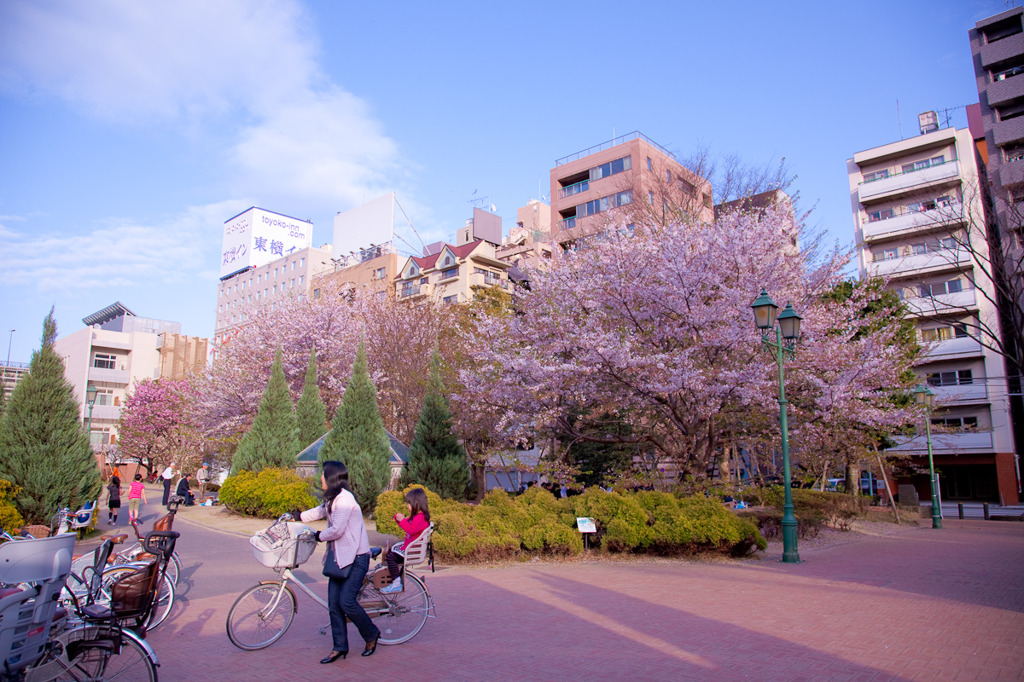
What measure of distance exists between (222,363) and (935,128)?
48952mm

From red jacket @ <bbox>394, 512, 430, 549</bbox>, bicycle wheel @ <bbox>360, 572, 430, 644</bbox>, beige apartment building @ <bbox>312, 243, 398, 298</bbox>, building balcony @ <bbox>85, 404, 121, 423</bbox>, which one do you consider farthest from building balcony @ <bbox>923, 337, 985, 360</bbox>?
building balcony @ <bbox>85, 404, 121, 423</bbox>

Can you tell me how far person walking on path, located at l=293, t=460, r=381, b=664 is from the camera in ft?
18.8

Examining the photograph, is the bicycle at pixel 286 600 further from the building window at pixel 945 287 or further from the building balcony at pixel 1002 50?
the building balcony at pixel 1002 50

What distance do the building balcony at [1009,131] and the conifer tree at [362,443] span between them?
40156mm

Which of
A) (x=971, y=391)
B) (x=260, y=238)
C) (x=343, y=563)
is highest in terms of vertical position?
(x=260, y=238)

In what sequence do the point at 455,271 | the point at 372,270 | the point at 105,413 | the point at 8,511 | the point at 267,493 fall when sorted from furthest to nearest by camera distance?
the point at 105,413
the point at 372,270
the point at 455,271
the point at 267,493
the point at 8,511

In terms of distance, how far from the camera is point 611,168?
46188 millimetres

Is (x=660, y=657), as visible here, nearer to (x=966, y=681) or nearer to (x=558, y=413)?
(x=966, y=681)

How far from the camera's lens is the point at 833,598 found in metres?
8.40

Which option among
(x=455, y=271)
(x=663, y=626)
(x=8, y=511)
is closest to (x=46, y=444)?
(x=8, y=511)

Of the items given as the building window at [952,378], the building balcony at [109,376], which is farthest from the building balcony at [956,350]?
the building balcony at [109,376]

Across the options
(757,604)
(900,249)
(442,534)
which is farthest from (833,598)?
(900,249)

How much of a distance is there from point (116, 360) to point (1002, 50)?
84.7 meters

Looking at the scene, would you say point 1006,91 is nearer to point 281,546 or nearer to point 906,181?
point 906,181
